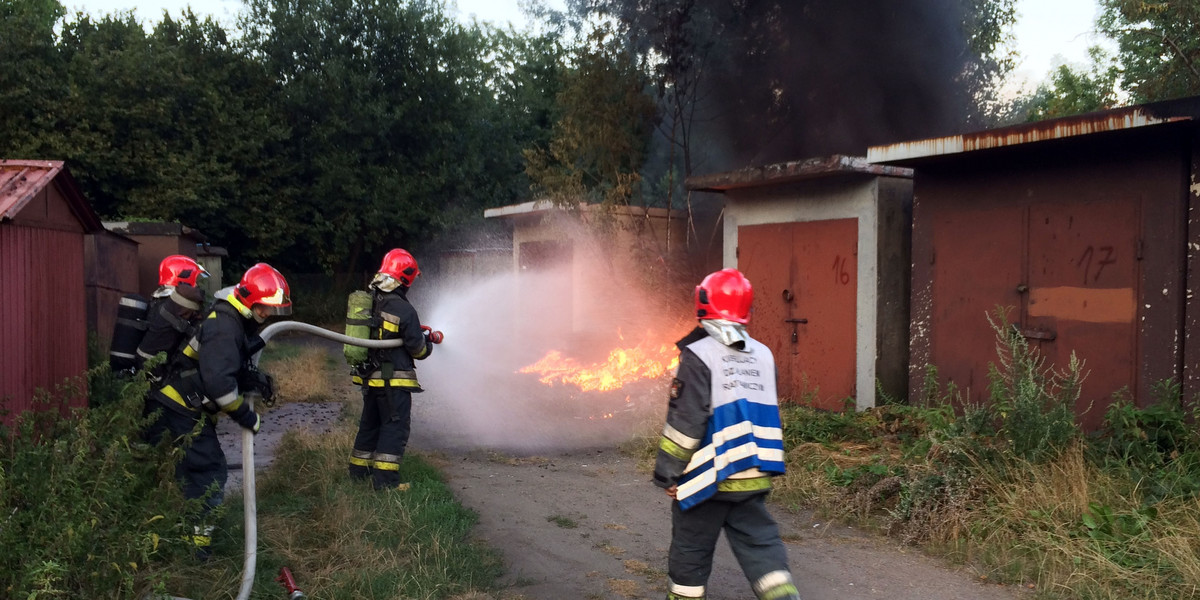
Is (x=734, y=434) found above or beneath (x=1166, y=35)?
beneath

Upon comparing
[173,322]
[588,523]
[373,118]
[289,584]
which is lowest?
[588,523]

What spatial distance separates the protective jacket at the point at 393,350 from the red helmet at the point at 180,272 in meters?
1.27

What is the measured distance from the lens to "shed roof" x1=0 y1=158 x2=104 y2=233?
4965 mm

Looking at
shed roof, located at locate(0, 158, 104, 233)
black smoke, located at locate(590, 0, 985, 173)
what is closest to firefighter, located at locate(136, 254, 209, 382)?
shed roof, located at locate(0, 158, 104, 233)

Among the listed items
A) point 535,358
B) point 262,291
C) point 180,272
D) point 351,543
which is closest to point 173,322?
point 180,272

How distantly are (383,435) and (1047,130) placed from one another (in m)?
5.55

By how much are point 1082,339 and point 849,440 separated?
2.03 meters

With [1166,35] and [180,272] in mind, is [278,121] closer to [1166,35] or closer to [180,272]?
[180,272]

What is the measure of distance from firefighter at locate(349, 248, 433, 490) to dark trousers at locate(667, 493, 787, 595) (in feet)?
10.2

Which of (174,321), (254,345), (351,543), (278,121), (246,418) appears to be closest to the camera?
(246,418)

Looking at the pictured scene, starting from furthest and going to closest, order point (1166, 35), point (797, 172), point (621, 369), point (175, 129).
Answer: point (175, 129)
point (621, 369)
point (1166, 35)
point (797, 172)

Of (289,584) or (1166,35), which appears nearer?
(289,584)

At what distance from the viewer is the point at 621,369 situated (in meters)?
11.6

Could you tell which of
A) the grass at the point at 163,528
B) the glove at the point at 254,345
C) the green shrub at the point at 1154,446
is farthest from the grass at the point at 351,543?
the green shrub at the point at 1154,446
